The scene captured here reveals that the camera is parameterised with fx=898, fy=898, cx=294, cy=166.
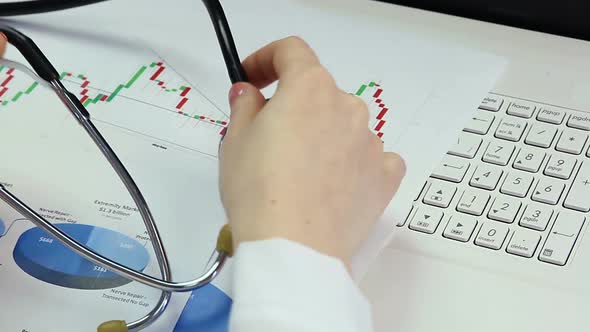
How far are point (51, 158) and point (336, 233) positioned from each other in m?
0.31

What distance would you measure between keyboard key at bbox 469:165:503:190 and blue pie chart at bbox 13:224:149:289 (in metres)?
0.26

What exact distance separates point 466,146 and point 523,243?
0.11 metres

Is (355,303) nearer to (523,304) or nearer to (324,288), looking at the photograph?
(324,288)

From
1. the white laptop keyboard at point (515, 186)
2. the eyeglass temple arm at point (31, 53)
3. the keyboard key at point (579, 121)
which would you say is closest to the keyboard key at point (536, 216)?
the white laptop keyboard at point (515, 186)

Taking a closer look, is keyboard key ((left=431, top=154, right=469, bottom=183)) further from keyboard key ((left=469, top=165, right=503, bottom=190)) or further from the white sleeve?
the white sleeve

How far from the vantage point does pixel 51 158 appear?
760 mm

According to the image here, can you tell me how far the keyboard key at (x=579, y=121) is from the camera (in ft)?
2.49

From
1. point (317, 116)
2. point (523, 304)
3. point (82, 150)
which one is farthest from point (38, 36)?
point (523, 304)

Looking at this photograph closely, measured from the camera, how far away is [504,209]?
27.0 inches

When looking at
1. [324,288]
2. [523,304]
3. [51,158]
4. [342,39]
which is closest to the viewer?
[324,288]

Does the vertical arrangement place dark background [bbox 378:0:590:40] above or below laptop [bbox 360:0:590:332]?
above

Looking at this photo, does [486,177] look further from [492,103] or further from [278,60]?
[278,60]

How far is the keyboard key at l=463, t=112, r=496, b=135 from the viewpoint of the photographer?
2.49ft

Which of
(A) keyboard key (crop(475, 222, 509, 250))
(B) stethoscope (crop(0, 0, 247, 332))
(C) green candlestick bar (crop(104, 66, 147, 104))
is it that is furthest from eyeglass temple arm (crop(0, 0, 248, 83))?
(A) keyboard key (crop(475, 222, 509, 250))
